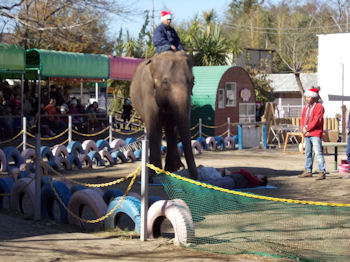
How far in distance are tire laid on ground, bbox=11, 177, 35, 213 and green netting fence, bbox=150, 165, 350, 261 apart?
2.69 m

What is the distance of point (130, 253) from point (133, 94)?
7589mm

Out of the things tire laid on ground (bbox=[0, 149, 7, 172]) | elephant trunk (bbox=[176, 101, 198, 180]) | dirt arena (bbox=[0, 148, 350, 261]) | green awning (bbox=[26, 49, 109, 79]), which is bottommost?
dirt arena (bbox=[0, 148, 350, 261])

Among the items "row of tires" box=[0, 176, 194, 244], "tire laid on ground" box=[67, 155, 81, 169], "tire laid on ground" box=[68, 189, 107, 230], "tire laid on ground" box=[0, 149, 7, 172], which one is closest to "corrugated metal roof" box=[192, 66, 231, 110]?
"tire laid on ground" box=[67, 155, 81, 169]

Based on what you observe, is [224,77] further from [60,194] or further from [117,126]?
[60,194]

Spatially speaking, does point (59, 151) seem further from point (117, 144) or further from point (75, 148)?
point (117, 144)

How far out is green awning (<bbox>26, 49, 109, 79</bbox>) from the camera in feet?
65.8

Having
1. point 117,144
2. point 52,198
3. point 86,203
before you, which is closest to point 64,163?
point 117,144

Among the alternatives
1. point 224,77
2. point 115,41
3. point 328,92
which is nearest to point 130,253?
point 224,77

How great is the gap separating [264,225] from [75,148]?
1030 centimetres

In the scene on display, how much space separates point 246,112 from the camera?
99.9 feet

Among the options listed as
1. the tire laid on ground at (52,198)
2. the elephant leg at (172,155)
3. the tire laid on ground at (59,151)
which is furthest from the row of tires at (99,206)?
the tire laid on ground at (59,151)

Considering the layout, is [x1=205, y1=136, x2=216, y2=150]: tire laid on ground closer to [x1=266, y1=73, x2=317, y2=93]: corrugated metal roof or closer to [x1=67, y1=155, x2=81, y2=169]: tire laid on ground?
[x1=67, y1=155, x2=81, y2=169]: tire laid on ground

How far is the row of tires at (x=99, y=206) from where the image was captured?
6.96 metres

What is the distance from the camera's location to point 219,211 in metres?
7.04
